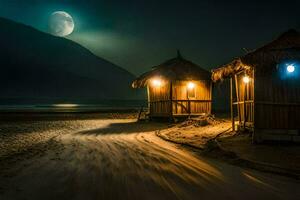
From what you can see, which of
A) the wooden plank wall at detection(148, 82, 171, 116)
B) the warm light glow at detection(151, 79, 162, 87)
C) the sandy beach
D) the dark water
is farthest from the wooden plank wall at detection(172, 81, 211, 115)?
the dark water

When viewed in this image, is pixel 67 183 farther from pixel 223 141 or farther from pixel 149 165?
pixel 223 141

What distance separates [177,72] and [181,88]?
1.33m

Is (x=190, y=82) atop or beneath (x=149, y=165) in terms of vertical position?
atop

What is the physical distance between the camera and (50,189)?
6.51m

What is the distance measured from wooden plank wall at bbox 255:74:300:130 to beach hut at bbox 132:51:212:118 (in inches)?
521

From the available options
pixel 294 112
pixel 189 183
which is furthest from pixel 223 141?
pixel 189 183

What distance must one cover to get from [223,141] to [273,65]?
11.2ft

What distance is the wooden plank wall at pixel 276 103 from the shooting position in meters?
12.1

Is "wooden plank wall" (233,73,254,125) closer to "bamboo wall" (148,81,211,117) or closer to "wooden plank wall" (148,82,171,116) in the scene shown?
"bamboo wall" (148,81,211,117)

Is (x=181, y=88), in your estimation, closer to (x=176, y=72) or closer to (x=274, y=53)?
(x=176, y=72)

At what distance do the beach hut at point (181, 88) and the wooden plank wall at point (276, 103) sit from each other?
13.2 m

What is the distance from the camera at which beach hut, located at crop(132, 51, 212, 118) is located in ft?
84.0

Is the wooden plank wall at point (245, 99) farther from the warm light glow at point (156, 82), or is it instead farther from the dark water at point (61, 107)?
the dark water at point (61, 107)

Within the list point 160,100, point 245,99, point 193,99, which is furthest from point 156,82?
point 245,99
